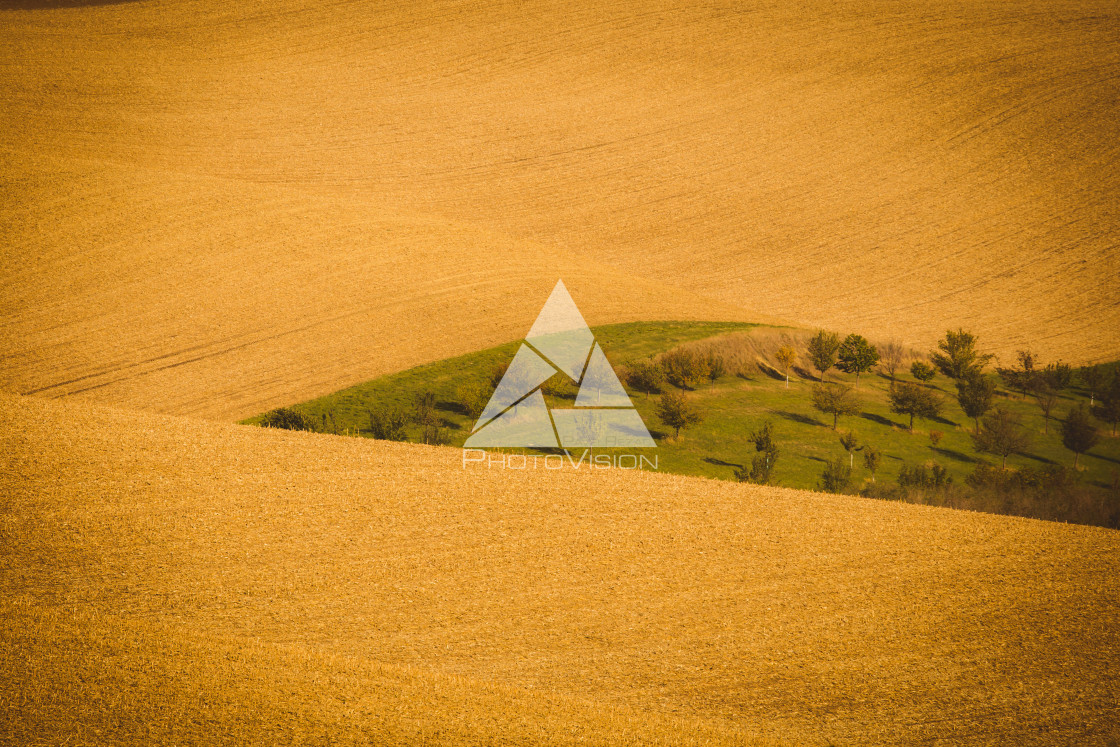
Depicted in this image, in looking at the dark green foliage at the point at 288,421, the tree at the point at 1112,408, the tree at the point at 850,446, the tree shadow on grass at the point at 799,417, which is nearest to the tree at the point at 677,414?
the tree shadow on grass at the point at 799,417

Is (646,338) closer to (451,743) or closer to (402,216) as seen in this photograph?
(402,216)

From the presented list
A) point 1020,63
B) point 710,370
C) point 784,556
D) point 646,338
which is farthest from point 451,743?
point 1020,63

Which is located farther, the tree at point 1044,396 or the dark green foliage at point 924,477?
the tree at point 1044,396

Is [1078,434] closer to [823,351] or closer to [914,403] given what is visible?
[914,403]

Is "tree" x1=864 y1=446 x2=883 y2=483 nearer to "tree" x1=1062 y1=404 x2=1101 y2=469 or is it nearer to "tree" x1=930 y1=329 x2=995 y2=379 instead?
"tree" x1=1062 y1=404 x2=1101 y2=469

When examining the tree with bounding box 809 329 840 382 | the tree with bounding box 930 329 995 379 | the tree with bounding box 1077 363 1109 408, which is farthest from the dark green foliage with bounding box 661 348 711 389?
the tree with bounding box 1077 363 1109 408

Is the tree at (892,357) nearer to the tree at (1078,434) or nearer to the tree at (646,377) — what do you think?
the tree at (1078,434)

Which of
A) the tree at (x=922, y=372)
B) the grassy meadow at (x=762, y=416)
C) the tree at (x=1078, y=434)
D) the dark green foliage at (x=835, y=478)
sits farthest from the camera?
the tree at (x=922, y=372)
